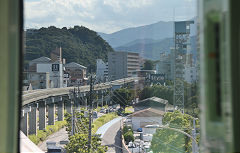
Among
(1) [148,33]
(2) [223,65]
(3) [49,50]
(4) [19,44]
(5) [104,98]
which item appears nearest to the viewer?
(2) [223,65]

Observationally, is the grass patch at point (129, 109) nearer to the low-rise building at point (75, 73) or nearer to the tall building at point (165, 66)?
the low-rise building at point (75, 73)

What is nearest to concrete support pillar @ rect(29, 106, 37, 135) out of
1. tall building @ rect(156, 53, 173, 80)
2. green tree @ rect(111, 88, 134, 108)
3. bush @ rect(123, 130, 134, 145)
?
green tree @ rect(111, 88, 134, 108)

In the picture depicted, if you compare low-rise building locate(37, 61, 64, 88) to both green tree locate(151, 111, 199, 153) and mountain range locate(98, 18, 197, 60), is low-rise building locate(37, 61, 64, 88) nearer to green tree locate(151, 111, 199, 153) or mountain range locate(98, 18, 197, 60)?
mountain range locate(98, 18, 197, 60)

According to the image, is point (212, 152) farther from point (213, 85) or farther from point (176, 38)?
point (176, 38)

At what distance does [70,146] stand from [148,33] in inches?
66.9

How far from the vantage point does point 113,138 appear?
3158mm

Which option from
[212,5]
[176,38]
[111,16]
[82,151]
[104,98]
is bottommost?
[82,151]

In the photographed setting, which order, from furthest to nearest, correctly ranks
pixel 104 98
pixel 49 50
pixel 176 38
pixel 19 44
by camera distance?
1. pixel 104 98
2. pixel 49 50
3. pixel 176 38
4. pixel 19 44

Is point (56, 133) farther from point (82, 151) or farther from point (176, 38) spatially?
point (176, 38)

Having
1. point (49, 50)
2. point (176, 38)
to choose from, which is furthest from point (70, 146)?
point (176, 38)

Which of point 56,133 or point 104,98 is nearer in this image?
point 104,98

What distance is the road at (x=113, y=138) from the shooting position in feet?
9.50

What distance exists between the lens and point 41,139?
3.14m

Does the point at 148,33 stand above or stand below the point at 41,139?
above
